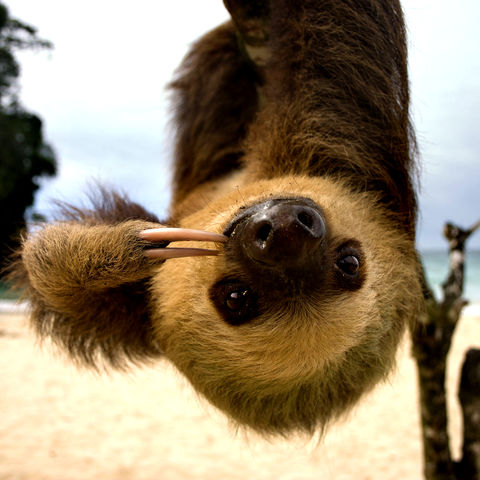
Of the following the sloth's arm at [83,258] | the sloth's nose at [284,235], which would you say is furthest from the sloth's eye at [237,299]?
the sloth's arm at [83,258]

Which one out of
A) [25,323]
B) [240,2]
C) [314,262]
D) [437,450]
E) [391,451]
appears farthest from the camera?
[391,451]

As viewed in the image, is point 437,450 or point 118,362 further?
point 437,450

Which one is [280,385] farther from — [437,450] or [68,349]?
[437,450]

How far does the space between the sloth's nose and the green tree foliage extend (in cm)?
1921

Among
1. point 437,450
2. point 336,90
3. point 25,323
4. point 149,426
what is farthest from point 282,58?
point 149,426

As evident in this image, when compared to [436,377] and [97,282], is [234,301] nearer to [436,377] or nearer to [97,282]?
[97,282]

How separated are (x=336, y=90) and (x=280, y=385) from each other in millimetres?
1431

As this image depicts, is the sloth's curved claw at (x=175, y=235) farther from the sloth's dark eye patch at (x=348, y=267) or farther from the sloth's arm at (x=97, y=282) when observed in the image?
the sloth's dark eye patch at (x=348, y=267)

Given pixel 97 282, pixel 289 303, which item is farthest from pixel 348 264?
pixel 97 282

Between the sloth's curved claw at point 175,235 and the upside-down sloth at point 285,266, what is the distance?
1.9 inches

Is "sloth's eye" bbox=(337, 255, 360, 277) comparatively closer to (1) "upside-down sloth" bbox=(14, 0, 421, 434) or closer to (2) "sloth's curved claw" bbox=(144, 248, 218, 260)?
(1) "upside-down sloth" bbox=(14, 0, 421, 434)

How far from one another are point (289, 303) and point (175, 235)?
21.4 inches

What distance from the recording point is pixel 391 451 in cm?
659

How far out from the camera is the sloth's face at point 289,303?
179cm
